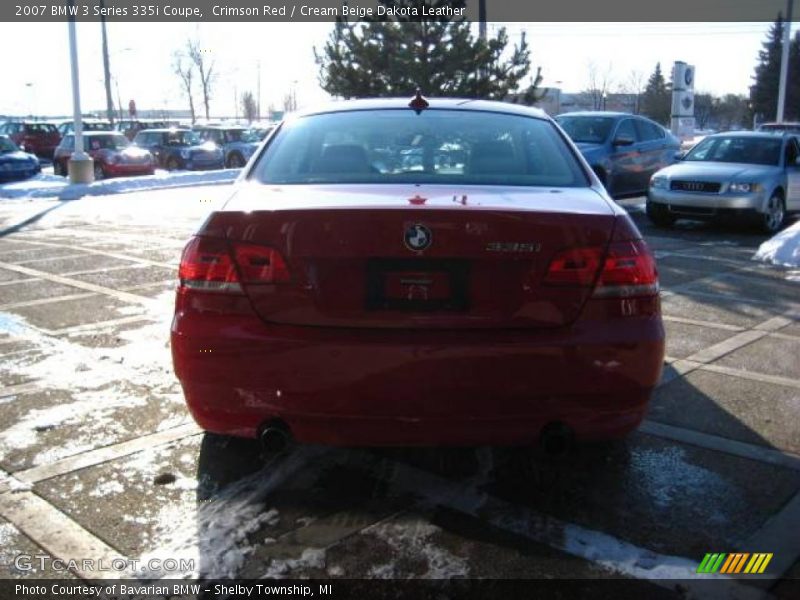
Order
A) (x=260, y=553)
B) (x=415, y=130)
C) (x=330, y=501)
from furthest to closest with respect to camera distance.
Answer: (x=415, y=130) → (x=330, y=501) → (x=260, y=553)

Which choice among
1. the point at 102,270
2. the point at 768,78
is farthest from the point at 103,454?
the point at 768,78

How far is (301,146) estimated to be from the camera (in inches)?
154

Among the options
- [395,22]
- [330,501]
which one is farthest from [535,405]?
[395,22]

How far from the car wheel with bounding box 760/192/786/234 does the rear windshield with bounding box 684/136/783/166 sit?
0.70 metres

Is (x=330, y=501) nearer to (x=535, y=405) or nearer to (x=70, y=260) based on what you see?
(x=535, y=405)

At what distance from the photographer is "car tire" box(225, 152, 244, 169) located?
2994 centimetres

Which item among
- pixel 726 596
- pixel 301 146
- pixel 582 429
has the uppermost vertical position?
pixel 301 146

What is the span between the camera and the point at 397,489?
333 cm

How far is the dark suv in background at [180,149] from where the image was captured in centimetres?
2841

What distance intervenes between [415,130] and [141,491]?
6.85 feet

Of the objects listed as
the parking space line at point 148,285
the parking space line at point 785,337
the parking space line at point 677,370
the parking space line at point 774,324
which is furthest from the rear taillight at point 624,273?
the parking space line at point 148,285

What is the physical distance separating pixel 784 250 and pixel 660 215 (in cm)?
326

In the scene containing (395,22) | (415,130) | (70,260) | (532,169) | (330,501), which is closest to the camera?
(330,501)

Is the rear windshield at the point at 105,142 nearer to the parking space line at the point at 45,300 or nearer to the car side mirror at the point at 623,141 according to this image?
the car side mirror at the point at 623,141
